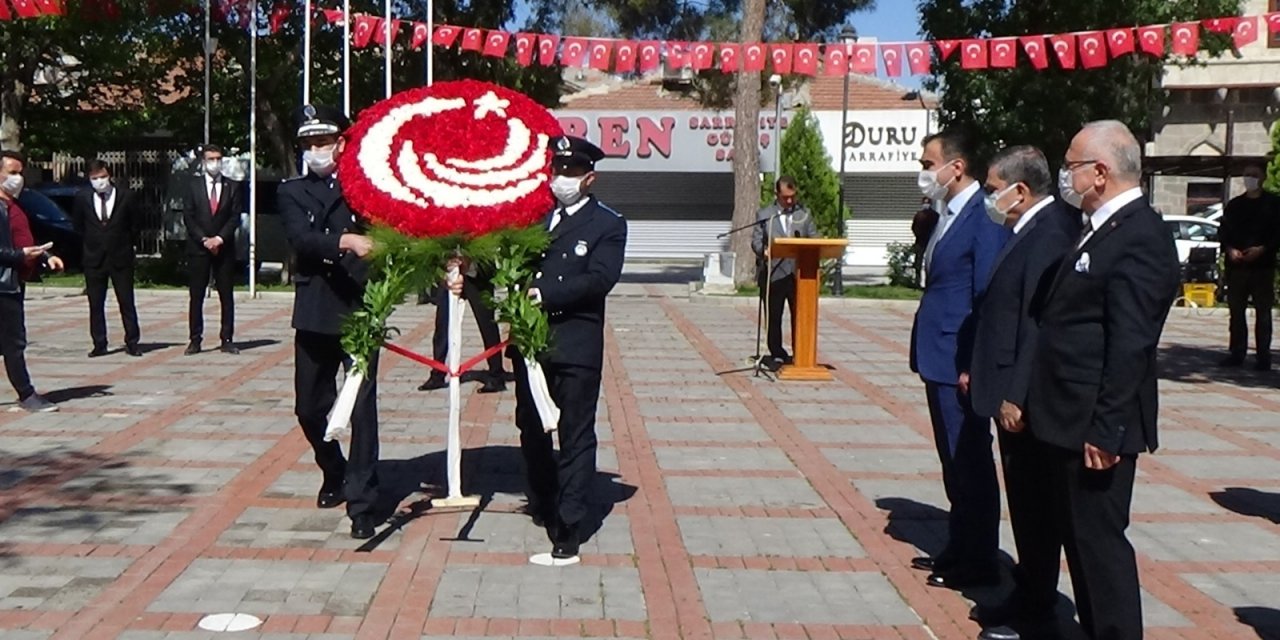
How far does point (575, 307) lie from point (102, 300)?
8918 millimetres

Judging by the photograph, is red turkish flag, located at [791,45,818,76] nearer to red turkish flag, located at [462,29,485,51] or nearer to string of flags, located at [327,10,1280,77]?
string of flags, located at [327,10,1280,77]

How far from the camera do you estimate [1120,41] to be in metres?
17.2

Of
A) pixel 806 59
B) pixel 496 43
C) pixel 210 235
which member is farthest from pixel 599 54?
pixel 210 235

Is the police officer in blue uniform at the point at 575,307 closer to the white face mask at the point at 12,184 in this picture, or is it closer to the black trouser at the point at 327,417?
the black trouser at the point at 327,417

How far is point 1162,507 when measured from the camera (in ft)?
27.8

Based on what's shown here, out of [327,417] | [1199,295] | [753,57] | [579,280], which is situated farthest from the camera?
[1199,295]

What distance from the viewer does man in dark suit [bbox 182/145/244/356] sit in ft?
47.6

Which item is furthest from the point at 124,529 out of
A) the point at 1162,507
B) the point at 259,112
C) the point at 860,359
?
the point at 259,112

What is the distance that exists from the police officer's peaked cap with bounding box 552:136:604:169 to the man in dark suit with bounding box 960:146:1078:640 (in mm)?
1971

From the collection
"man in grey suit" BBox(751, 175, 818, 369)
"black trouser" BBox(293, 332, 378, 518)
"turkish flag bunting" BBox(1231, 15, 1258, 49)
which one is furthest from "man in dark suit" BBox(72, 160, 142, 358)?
"turkish flag bunting" BBox(1231, 15, 1258, 49)

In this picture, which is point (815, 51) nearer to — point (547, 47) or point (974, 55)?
point (974, 55)

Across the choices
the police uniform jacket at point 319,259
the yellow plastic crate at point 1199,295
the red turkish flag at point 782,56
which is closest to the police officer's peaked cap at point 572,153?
the police uniform jacket at point 319,259

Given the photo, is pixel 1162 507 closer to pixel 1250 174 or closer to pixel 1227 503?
pixel 1227 503

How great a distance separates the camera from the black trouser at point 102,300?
14.3 metres
